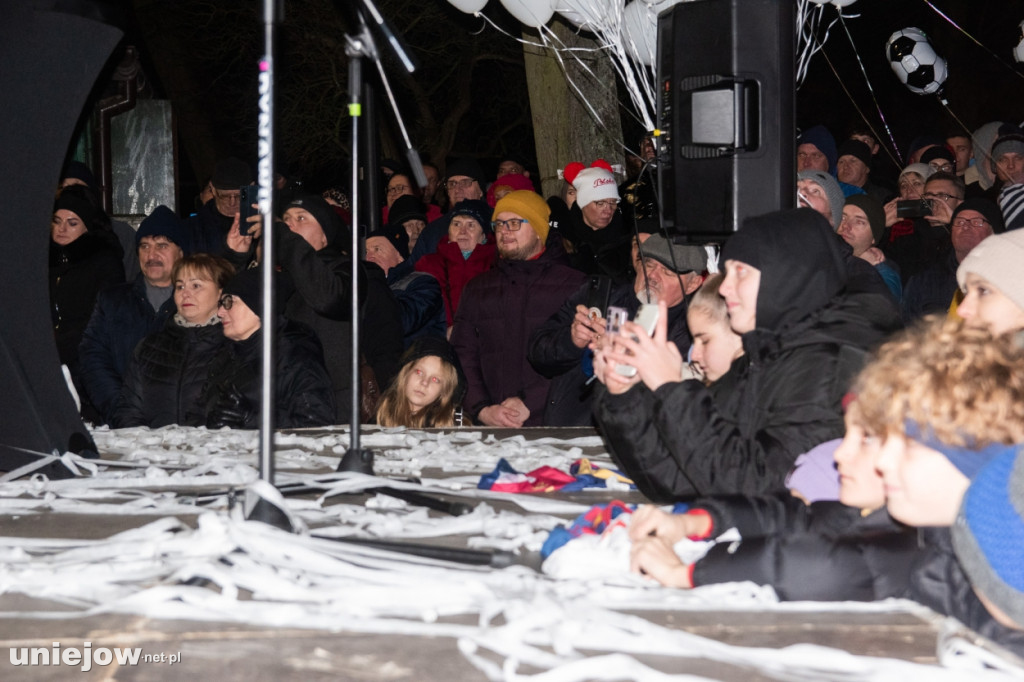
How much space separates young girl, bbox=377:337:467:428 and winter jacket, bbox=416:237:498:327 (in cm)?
129

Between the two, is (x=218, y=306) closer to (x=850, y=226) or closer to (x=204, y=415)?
(x=204, y=415)

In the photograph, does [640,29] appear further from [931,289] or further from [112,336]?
[112,336]

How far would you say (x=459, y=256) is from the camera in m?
6.47

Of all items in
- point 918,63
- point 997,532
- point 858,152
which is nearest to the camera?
point 997,532

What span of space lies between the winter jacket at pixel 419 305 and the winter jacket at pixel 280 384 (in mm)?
876

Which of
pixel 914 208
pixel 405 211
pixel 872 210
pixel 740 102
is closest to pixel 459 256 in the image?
pixel 405 211

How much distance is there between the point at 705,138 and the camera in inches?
172

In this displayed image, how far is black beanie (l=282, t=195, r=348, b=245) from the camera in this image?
524cm

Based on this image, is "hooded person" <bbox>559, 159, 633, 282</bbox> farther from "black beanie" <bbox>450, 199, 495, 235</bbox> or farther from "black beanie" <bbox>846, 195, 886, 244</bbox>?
"black beanie" <bbox>846, 195, 886, 244</bbox>

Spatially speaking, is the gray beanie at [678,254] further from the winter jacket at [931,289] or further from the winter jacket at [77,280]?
the winter jacket at [77,280]

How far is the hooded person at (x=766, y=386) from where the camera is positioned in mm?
2738

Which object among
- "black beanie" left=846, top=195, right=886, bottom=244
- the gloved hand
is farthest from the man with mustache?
"black beanie" left=846, top=195, right=886, bottom=244

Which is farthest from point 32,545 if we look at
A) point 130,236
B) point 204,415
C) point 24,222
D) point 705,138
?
point 130,236

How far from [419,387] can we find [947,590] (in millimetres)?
3288
